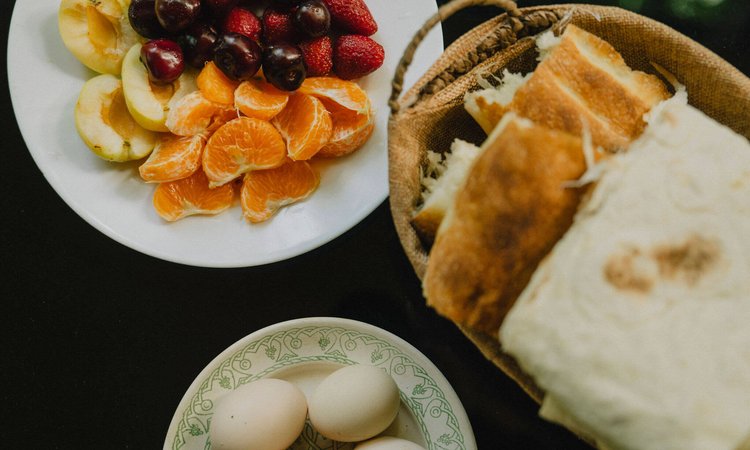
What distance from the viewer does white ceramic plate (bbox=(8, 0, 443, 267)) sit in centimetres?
111

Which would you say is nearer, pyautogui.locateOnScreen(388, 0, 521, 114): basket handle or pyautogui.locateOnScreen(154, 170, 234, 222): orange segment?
pyautogui.locateOnScreen(388, 0, 521, 114): basket handle

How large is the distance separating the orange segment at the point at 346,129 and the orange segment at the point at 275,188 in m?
0.06

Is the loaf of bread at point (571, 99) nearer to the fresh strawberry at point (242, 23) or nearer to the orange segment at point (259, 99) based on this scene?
the orange segment at point (259, 99)

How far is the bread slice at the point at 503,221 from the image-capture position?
796 millimetres

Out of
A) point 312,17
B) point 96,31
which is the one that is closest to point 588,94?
point 312,17

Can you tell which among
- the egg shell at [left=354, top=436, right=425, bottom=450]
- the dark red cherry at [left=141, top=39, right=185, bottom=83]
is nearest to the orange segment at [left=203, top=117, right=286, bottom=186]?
the dark red cherry at [left=141, top=39, right=185, bottom=83]

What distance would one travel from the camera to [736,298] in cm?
77

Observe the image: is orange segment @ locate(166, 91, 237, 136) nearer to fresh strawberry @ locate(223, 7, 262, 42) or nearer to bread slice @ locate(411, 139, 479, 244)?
fresh strawberry @ locate(223, 7, 262, 42)

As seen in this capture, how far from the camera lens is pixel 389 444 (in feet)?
3.50

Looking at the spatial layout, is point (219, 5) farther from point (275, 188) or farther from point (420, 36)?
point (420, 36)

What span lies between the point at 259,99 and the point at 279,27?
6.1 inches

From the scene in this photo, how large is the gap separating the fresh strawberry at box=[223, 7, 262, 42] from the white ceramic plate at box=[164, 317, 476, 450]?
1.76 feet

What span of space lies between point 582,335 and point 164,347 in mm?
823

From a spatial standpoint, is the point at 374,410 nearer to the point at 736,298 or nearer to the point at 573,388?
the point at 573,388
